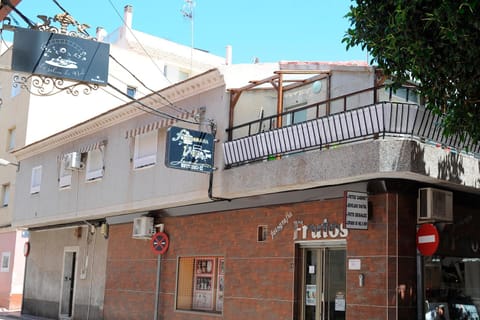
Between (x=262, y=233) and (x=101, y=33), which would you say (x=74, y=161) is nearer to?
(x=262, y=233)

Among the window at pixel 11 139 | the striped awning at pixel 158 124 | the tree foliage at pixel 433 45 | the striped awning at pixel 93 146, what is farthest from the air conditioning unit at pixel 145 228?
the window at pixel 11 139

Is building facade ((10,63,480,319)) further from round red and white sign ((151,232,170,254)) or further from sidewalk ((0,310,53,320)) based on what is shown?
sidewalk ((0,310,53,320))

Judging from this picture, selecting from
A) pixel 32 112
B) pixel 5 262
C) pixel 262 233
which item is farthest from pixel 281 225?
pixel 5 262

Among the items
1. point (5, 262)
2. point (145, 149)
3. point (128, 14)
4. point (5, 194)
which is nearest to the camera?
point (145, 149)

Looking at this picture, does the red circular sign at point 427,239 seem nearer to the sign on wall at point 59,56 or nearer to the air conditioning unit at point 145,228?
the sign on wall at point 59,56

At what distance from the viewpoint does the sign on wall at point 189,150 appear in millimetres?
12977

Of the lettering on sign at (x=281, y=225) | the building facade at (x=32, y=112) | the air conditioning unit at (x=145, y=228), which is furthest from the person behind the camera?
the building facade at (x=32, y=112)

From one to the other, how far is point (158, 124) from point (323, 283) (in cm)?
589

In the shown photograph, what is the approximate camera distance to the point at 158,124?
15383mm

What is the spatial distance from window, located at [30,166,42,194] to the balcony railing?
447 inches

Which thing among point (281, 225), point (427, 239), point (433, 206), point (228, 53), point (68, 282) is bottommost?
point (68, 282)

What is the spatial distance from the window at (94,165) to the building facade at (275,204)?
6 cm

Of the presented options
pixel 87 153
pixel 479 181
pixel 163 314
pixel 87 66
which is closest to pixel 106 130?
pixel 87 153

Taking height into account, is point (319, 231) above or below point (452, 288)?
above
